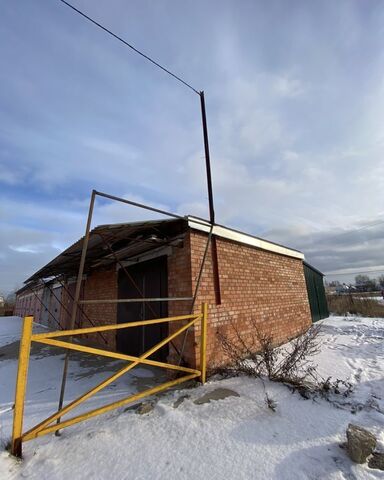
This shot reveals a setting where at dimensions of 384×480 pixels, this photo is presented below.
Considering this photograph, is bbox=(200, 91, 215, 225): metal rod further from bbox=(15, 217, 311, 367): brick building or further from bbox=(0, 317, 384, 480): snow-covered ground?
bbox=(0, 317, 384, 480): snow-covered ground

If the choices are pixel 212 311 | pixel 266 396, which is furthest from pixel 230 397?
pixel 212 311

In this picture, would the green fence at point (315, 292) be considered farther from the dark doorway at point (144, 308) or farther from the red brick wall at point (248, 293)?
the dark doorway at point (144, 308)

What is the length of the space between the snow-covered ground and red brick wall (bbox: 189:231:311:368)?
1.14 m

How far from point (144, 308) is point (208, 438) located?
3648mm

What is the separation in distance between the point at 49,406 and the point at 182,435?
6.67 feet

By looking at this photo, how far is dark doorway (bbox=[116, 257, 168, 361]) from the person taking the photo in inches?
203

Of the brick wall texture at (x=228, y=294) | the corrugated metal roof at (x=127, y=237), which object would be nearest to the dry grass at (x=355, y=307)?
the brick wall texture at (x=228, y=294)

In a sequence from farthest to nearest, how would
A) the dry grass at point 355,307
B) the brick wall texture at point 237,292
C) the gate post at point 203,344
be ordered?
the dry grass at point 355,307 < the brick wall texture at point 237,292 < the gate post at point 203,344

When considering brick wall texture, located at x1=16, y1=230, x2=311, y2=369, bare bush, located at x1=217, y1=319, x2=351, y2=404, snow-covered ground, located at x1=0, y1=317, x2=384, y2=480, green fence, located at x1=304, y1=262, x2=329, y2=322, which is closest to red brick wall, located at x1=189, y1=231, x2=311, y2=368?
brick wall texture, located at x1=16, y1=230, x2=311, y2=369

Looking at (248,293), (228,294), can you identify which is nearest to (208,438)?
(228,294)

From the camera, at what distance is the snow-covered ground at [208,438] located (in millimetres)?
2068

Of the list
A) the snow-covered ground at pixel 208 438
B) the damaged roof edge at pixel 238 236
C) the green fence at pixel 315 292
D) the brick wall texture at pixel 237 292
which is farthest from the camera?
the green fence at pixel 315 292

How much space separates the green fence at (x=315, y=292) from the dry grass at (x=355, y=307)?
2975 millimetres

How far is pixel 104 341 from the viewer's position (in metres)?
7.35
